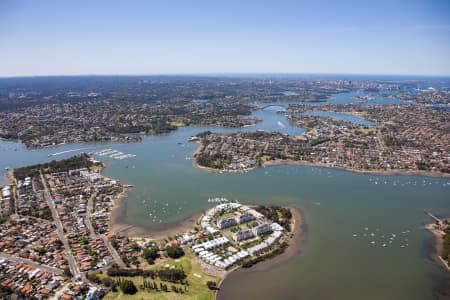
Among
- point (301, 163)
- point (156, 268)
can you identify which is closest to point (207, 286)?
point (156, 268)

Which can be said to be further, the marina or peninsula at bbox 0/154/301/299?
the marina

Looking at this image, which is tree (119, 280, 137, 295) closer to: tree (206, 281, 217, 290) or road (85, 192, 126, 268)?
road (85, 192, 126, 268)

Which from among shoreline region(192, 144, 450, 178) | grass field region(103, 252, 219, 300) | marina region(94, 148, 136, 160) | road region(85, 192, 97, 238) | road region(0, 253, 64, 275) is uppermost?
marina region(94, 148, 136, 160)

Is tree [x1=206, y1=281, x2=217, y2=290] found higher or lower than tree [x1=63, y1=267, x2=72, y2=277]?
lower

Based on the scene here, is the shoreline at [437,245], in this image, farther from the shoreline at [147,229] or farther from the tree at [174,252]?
the shoreline at [147,229]

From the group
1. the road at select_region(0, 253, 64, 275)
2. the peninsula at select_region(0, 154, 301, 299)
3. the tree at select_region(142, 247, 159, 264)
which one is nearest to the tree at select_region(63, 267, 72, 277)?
the peninsula at select_region(0, 154, 301, 299)

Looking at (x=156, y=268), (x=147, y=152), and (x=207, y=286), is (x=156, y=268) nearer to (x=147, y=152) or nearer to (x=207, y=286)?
(x=207, y=286)
